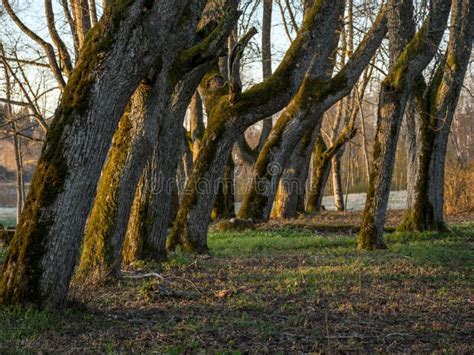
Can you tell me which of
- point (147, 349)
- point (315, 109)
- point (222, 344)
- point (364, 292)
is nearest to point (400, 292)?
point (364, 292)

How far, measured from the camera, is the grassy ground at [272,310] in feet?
17.8

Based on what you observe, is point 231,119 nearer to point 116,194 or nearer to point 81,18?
point 116,194

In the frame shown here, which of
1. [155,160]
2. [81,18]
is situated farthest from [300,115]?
[155,160]

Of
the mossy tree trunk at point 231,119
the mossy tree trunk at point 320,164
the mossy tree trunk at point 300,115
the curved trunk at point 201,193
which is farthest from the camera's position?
the mossy tree trunk at point 320,164

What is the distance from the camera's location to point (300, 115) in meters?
16.4

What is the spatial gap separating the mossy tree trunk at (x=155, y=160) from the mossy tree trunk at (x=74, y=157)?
1785mm

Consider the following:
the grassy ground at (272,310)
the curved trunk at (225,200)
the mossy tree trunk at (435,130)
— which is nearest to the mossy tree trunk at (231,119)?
the grassy ground at (272,310)

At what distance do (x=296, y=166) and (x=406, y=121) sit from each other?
21.8ft

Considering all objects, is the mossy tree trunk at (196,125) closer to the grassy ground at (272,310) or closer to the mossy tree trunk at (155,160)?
the grassy ground at (272,310)

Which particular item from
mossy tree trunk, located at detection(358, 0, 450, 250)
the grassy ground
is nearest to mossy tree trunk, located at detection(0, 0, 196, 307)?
the grassy ground

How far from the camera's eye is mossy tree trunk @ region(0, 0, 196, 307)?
233 inches

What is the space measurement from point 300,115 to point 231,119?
17.0 feet

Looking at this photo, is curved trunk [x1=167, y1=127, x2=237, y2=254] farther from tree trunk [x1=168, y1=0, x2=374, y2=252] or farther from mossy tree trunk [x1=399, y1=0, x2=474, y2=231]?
mossy tree trunk [x1=399, y1=0, x2=474, y2=231]

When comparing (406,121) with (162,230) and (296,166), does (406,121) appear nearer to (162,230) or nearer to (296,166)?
(296,166)
